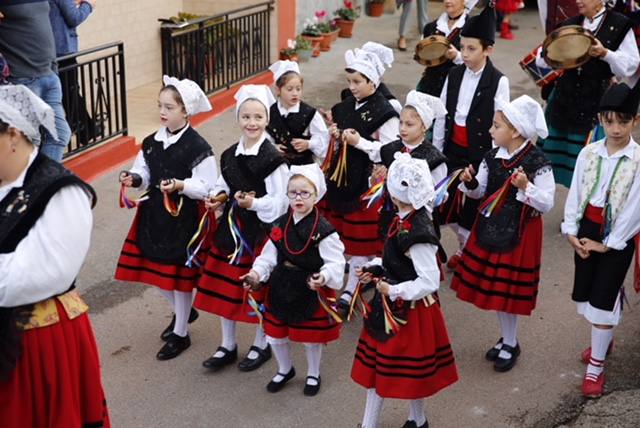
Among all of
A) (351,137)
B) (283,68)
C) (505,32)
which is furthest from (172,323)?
(505,32)

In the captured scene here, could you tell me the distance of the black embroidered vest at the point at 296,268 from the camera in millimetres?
5074

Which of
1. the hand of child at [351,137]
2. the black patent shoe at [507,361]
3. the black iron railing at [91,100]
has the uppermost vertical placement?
the hand of child at [351,137]

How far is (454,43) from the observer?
7582 millimetres

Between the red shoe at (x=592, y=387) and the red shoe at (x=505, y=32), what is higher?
the red shoe at (x=592, y=387)

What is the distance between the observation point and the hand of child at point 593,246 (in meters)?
5.12

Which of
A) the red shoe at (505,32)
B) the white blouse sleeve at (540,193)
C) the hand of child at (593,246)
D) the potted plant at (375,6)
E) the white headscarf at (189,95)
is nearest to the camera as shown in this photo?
the hand of child at (593,246)

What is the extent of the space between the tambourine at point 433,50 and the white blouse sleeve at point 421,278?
3.05m

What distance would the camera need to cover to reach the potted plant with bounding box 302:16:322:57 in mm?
13500

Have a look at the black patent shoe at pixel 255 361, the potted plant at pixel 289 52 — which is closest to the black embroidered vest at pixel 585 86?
the black patent shoe at pixel 255 361

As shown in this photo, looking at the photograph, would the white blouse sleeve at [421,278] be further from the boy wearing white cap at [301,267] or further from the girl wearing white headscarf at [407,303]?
the boy wearing white cap at [301,267]

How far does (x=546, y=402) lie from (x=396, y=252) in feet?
4.55

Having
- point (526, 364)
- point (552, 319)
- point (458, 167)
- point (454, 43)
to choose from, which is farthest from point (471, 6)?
point (526, 364)

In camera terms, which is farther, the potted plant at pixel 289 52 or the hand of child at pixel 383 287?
the potted plant at pixel 289 52

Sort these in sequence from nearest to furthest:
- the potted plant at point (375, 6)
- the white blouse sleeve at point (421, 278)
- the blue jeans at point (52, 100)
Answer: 1. the white blouse sleeve at point (421, 278)
2. the blue jeans at point (52, 100)
3. the potted plant at point (375, 6)
